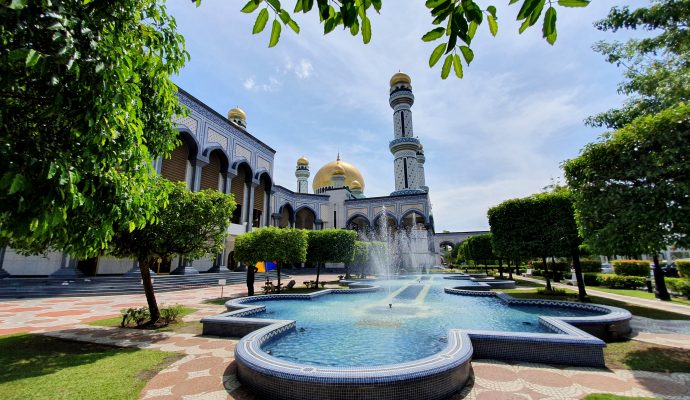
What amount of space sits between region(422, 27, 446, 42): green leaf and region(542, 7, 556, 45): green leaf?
54 cm

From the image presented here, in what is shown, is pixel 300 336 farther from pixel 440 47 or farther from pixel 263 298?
pixel 440 47

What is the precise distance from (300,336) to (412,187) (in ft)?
128

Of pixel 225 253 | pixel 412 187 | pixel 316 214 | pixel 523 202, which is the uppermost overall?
pixel 412 187

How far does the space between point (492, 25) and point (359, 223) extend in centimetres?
4448

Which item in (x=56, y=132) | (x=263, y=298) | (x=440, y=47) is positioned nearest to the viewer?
(x=440, y=47)

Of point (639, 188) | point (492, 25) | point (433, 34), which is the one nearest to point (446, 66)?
point (433, 34)

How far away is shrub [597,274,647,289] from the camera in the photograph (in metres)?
16.7

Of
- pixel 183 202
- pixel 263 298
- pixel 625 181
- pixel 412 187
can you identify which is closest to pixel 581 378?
pixel 625 181

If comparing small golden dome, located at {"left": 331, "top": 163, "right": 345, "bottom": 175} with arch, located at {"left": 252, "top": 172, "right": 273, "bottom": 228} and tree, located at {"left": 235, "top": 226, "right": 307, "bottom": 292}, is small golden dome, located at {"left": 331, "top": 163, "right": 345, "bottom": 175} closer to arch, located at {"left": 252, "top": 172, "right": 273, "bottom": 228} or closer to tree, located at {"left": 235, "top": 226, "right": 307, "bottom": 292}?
arch, located at {"left": 252, "top": 172, "right": 273, "bottom": 228}

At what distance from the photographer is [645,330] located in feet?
25.2

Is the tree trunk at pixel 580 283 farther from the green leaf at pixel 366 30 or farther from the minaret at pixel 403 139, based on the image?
the minaret at pixel 403 139

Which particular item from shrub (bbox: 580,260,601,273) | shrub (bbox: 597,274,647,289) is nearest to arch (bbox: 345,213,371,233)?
shrub (bbox: 580,260,601,273)

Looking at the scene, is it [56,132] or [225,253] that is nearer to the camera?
[56,132]

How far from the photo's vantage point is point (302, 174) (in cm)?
5556
